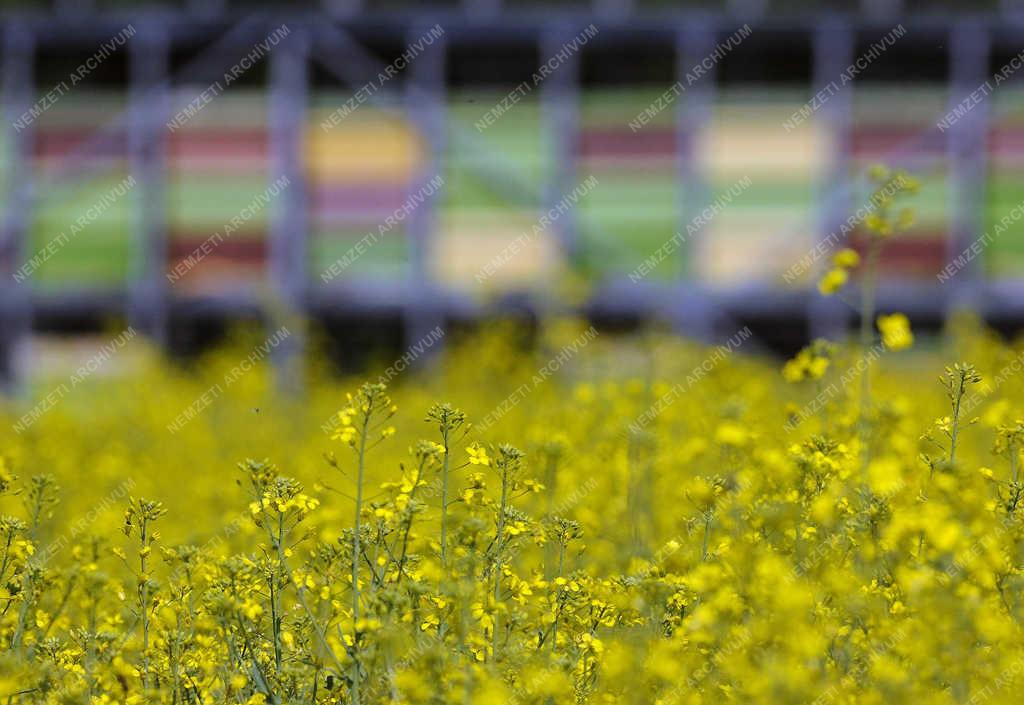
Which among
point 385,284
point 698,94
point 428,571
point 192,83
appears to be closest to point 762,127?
point 698,94

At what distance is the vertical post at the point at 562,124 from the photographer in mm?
13742

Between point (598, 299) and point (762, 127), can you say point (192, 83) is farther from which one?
point (762, 127)

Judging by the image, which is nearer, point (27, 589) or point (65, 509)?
point (27, 589)

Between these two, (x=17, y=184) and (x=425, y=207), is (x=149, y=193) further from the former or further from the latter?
(x=425, y=207)

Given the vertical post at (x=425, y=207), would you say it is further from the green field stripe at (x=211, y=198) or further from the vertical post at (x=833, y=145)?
the vertical post at (x=833, y=145)

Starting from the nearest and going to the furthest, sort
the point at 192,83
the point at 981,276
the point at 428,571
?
the point at 428,571, the point at 981,276, the point at 192,83

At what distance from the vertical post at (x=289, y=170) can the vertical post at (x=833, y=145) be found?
5.19 m

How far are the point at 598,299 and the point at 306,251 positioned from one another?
3.11 m

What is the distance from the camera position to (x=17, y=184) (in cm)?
1423

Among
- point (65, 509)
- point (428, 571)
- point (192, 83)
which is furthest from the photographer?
point (192, 83)

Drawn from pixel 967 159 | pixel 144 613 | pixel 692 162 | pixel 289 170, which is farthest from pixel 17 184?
pixel 144 613

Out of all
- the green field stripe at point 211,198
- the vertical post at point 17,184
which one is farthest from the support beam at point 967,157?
the vertical post at point 17,184

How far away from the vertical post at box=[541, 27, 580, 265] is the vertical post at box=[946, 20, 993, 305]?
12.6 feet

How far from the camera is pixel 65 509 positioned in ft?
20.3
